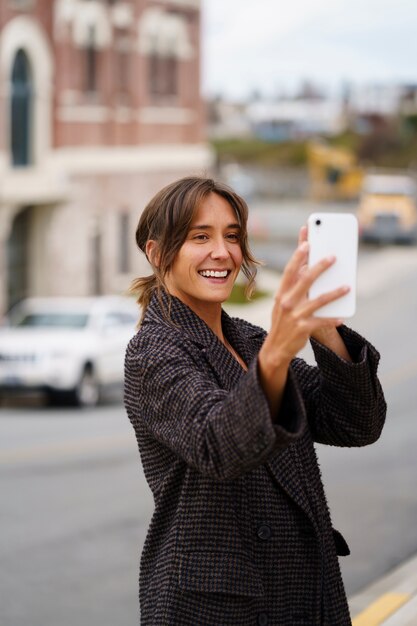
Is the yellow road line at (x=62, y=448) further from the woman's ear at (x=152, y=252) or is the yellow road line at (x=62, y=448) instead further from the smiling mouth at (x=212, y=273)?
the smiling mouth at (x=212, y=273)

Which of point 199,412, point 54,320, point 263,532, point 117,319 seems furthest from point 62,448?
point 199,412

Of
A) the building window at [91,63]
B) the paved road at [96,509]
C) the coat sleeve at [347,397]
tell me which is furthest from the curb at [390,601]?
the building window at [91,63]

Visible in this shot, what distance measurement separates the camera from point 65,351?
21.1 metres

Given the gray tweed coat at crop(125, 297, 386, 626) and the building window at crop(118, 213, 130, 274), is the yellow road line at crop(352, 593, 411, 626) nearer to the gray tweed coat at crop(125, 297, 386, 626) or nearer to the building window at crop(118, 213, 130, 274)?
the gray tweed coat at crop(125, 297, 386, 626)

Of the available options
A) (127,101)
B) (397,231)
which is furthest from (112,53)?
(397,231)

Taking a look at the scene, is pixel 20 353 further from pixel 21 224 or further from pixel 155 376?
pixel 155 376

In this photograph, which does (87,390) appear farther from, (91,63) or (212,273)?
(212,273)

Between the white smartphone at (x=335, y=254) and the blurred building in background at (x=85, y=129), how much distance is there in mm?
25549

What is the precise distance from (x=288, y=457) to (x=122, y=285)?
103 feet

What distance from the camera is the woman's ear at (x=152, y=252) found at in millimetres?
3601

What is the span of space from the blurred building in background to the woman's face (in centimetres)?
2513

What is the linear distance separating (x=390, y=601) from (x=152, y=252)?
458cm

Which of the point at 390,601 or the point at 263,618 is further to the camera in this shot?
the point at 390,601

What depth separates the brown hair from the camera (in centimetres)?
349
